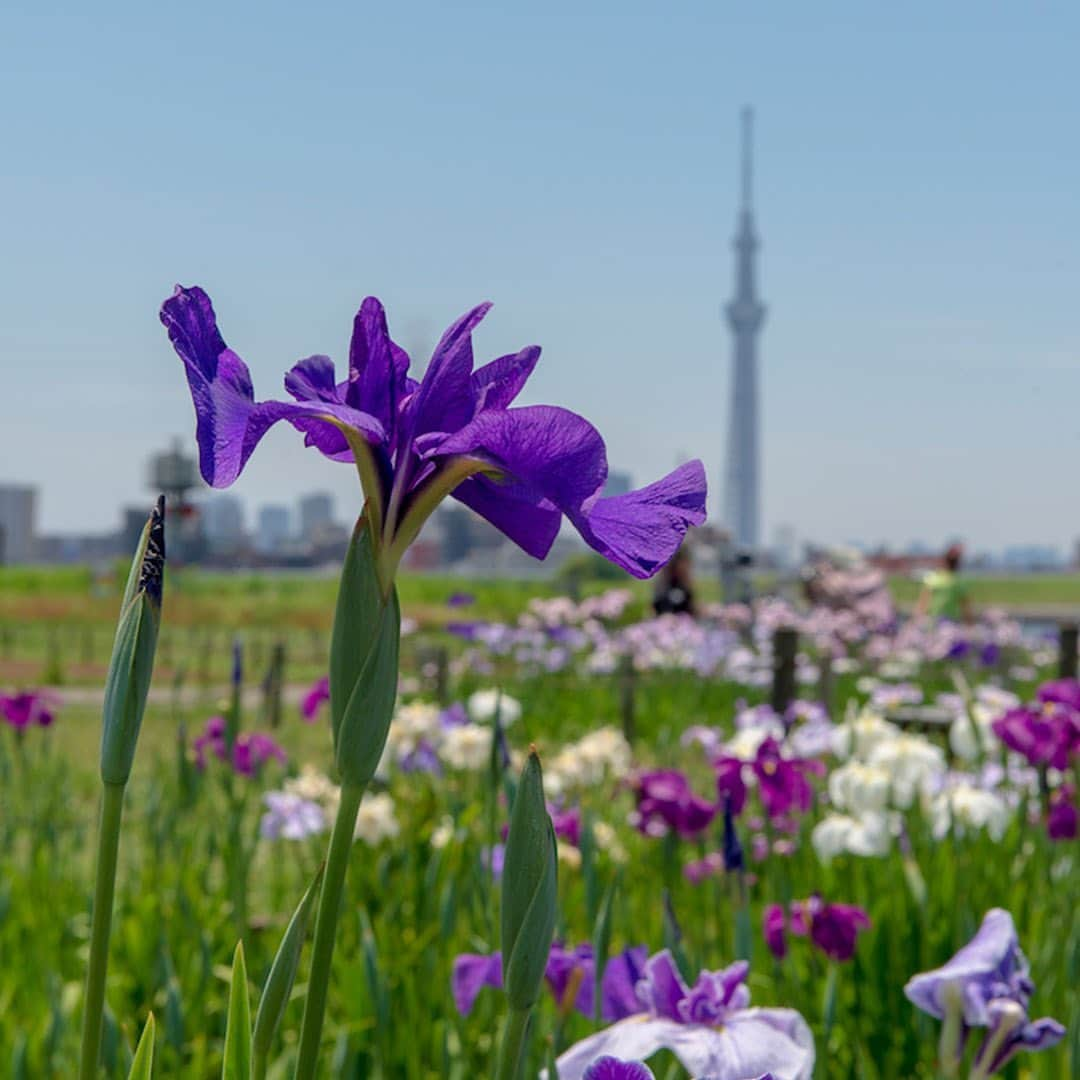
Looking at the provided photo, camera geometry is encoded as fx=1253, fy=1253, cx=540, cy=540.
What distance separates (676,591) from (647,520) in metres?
11.4

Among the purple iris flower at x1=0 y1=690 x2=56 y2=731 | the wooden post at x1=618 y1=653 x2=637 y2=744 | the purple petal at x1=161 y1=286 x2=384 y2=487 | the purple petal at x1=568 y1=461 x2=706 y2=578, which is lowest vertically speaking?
the wooden post at x1=618 y1=653 x2=637 y2=744

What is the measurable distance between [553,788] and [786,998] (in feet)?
5.07

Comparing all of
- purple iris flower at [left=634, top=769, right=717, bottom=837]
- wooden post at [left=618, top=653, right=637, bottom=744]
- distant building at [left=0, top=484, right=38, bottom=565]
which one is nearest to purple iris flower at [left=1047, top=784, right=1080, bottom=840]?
purple iris flower at [left=634, top=769, right=717, bottom=837]

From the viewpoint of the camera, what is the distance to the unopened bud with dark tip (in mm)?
766

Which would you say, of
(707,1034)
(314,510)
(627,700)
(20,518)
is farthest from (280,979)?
(314,510)

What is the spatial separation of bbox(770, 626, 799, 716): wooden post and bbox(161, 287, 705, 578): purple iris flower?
20.9 ft

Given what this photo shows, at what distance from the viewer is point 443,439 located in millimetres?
803

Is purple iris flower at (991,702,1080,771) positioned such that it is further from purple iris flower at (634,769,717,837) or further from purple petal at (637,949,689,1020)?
purple petal at (637,949,689,1020)

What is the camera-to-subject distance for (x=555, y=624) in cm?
1114

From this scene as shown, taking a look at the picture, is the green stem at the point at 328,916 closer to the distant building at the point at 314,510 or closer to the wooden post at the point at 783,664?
the wooden post at the point at 783,664

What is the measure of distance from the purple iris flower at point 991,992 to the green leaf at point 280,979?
2.11 feet

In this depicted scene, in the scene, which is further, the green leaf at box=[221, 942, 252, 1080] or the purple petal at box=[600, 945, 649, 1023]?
the purple petal at box=[600, 945, 649, 1023]

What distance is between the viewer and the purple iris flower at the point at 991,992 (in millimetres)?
1174

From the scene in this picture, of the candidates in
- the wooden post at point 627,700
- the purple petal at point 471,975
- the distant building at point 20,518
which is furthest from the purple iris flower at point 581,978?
the distant building at point 20,518
